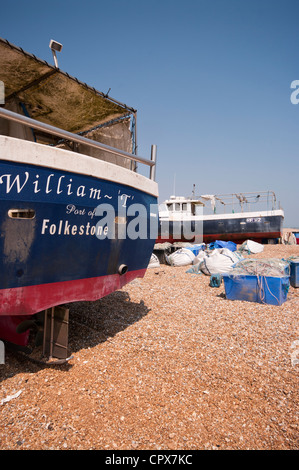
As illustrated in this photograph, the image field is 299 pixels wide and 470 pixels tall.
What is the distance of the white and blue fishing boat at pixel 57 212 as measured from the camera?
2.59 m

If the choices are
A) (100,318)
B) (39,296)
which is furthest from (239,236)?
(39,296)

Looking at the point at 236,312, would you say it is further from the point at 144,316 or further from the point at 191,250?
the point at 191,250

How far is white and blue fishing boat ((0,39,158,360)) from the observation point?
8.49ft

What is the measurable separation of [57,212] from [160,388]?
7.13ft

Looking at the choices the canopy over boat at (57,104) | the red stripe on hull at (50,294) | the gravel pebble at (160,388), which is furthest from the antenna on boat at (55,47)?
the gravel pebble at (160,388)

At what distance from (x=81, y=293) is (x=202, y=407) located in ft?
6.02

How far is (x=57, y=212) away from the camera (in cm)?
286

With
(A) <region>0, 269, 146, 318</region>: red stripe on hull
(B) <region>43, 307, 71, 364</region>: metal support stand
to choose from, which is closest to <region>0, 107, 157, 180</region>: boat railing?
(A) <region>0, 269, 146, 318</region>: red stripe on hull

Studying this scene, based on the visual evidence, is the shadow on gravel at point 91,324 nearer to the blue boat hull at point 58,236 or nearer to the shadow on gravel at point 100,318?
Answer: the shadow on gravel at point 100,318

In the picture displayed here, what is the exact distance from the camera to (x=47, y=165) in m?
2.73

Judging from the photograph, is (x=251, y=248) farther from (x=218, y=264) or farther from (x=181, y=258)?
(x=218, y=264)

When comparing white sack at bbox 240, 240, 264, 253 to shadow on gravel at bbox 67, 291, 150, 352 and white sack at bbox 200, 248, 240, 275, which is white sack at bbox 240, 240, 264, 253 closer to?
white sack at bbox 200, 248, 240, 275

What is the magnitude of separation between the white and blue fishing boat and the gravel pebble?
0.80 m
